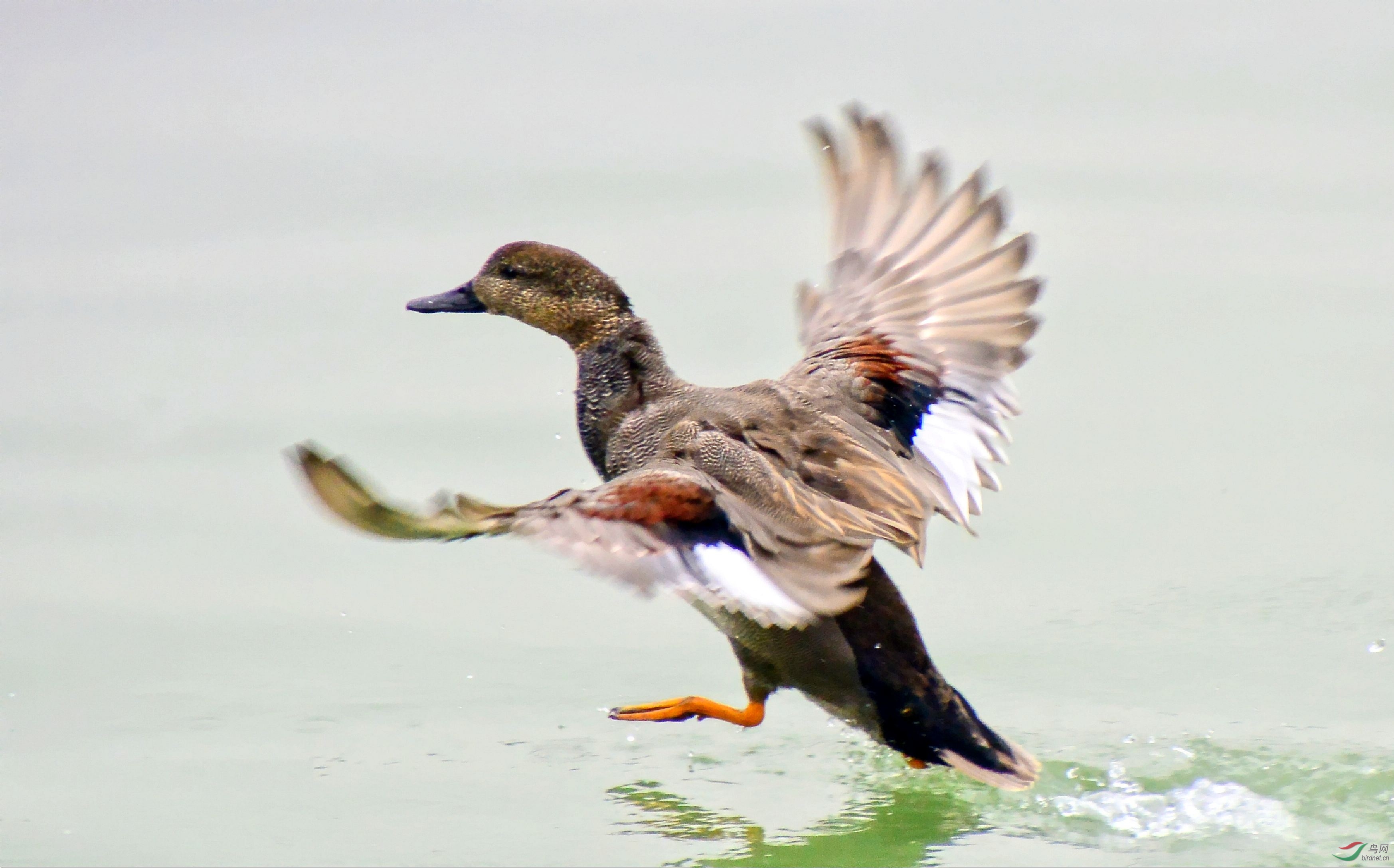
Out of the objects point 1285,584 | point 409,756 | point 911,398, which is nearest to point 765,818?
point 409,756

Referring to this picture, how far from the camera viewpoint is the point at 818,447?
15.9ft

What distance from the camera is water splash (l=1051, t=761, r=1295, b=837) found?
4523 millimetres

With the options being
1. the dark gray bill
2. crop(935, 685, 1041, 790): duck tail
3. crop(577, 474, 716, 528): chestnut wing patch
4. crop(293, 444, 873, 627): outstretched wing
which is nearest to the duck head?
the dark gray bill

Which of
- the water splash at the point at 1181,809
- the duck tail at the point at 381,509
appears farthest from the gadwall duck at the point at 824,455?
the water splash at the point at 1181,809

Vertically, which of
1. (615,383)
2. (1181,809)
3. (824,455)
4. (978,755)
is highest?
(615,383)

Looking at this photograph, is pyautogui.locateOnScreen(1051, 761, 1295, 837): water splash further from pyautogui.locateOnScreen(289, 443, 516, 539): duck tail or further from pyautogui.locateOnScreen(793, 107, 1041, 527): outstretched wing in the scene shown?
pyautogui.locateOnScreen(289, 443, 516, 539): duck tail

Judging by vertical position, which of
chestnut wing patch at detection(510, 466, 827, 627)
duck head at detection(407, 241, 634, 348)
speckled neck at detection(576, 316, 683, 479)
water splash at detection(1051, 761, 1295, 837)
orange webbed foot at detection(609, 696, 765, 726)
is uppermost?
duck head at detection(407, 241, 634, 348)

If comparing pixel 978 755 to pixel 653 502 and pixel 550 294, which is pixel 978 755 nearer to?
pixel 653 502

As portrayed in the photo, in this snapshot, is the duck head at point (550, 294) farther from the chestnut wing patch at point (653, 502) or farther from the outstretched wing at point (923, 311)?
the chestnut wing patch at point (653, 502)

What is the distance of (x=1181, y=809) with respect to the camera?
182 inches

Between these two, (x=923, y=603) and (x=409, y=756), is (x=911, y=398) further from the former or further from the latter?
(x=409, y=756)

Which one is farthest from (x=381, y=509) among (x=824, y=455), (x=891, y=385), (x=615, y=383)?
(x=891, y=385)

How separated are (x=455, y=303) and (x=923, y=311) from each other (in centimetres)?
134

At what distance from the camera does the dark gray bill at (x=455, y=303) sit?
565cm
